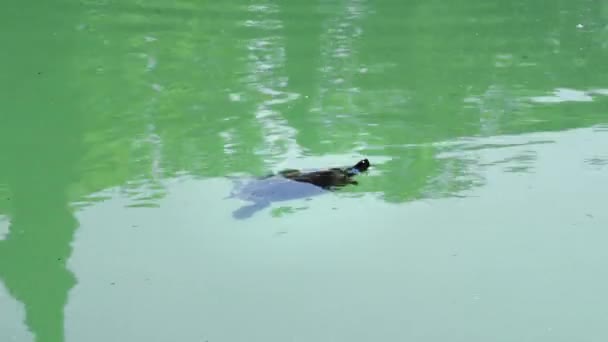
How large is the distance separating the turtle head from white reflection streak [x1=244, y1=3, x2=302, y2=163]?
35 cm

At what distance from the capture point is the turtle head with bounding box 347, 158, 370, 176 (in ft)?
13.2

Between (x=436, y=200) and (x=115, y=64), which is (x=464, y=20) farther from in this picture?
(x=436, y=200)

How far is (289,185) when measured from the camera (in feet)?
12.8

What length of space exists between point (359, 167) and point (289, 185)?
0.34m

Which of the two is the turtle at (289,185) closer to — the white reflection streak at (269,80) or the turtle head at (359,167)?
the turtle head at (359,167)

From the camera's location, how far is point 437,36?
633 cm

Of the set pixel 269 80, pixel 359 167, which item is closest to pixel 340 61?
pixel 269 80

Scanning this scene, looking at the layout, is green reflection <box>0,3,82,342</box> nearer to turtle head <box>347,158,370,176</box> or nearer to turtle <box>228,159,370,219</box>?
turtle <box>228,159,370,219</box>

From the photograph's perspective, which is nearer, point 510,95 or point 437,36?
point 510,95

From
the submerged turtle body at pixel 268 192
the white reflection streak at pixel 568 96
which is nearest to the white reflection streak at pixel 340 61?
the submerged turtle body at pixel 268 192

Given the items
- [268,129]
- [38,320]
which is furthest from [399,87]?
[38,320]

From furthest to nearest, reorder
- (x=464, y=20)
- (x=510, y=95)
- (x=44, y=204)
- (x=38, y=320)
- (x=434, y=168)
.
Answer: (x=464, y=20) → (x=510, y=95) → (x=434, y=168) → (x=44, y=204) → (x=38, y=320)

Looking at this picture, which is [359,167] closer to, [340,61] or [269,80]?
[269,80]

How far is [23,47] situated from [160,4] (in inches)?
56.6
